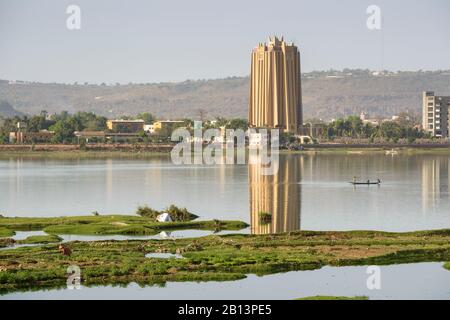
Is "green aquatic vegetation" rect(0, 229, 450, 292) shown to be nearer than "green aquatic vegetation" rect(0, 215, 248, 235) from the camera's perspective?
Yes

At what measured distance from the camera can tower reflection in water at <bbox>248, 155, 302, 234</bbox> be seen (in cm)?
4971

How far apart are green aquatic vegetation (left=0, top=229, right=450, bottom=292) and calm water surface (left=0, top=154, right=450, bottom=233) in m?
6.62

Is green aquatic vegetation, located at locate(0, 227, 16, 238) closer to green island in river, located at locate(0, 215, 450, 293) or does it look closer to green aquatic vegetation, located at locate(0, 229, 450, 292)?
green island in river, located at locate(0, 215, 450, 293)

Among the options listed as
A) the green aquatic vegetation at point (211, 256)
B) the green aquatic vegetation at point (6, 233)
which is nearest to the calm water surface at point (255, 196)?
the green aquatic vegetation at point (211, 256)

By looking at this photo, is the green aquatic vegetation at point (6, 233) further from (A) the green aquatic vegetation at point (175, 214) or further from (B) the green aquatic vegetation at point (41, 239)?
(A) the green aquatic vegetation at point (175, 214)

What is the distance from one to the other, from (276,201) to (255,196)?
4483mm

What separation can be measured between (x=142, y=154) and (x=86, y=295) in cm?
15101

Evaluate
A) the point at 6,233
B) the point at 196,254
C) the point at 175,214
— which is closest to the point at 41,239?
the point at 6,233

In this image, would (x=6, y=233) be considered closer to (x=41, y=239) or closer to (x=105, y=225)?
(x=41, y=239)

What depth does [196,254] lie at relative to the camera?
36625mm

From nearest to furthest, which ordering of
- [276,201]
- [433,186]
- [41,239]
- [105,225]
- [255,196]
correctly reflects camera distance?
[41,239] → [105,225] → [276,201] → [255,196] → [433,186]

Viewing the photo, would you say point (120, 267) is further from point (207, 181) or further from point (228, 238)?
point (207, 181)

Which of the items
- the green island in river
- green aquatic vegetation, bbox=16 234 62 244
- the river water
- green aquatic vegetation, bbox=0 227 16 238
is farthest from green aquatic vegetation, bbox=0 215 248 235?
green aquatic vegetation, bbox=16 234 62 244
